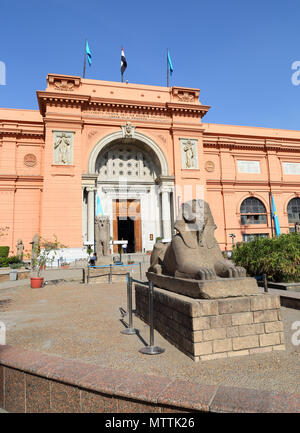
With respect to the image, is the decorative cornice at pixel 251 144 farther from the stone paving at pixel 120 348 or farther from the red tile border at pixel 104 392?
the red tile border at pixel 104 392

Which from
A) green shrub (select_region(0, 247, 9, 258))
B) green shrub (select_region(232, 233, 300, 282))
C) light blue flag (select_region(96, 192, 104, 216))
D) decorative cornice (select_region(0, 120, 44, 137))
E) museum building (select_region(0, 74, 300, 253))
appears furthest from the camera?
light blue flag (select_region(96, 192, 104, 216))

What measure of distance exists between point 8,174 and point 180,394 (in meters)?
22.1

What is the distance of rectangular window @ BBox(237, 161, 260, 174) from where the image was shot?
2625 centimetres

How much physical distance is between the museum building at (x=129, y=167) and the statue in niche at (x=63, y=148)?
70 millimetres

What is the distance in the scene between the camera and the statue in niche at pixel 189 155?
74.6 ft

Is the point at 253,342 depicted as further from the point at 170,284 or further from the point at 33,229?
the point at 33,229

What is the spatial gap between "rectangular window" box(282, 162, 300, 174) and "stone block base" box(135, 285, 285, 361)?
27.2 meters

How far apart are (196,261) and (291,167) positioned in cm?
2756

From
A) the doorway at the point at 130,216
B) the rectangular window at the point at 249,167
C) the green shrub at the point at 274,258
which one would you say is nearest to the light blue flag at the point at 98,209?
the doorway at the point at 130,216

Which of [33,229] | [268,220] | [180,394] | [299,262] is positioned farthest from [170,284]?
[268,220]

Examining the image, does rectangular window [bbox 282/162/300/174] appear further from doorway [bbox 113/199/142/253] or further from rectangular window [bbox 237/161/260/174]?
doorway [bbox 113/199/142/253]

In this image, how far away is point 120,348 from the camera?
11.1ft

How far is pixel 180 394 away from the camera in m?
1.98

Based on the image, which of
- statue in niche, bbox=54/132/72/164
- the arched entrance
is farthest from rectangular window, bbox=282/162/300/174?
statue in niche, bbox=54/132/72/164
